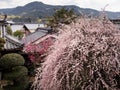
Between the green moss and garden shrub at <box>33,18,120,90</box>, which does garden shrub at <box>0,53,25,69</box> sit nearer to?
the green moss

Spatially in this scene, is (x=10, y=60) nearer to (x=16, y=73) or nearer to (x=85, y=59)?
(x=16, y=73)

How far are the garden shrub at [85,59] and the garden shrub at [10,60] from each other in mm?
9483

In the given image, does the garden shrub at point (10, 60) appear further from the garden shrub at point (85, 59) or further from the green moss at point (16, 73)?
the garden shrub at point (85, 59)

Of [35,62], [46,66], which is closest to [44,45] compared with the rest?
[35,62]

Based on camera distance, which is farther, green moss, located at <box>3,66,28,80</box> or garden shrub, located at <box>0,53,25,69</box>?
garden shrub, located at <box>0,53,25,69</box>

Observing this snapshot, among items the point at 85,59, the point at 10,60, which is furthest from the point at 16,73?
the point at 85,59

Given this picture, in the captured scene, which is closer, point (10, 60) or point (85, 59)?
point (85, 59)

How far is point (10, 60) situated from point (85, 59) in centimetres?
1068

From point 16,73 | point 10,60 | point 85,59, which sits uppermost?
point 85,59

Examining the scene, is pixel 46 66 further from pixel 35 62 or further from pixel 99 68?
pixel 35 62

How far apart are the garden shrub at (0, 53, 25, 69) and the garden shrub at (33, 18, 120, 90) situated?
31.1ft

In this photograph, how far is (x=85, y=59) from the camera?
702 cm

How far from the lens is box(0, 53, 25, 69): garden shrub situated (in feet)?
56.1

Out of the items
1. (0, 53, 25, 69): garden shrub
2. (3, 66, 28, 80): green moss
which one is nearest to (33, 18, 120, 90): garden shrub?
(3, 66, 28, 80): green moss
